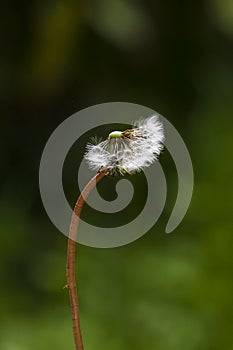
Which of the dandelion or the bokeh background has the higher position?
the bokeh background

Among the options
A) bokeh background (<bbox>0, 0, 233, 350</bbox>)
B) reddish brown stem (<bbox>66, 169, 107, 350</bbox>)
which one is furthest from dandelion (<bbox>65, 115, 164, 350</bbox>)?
bokeh background (<bbox>0, 0, 233, 350</bbox>)

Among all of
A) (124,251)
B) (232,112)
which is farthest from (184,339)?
(232,112)

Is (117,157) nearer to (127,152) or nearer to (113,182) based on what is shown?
(127,152)

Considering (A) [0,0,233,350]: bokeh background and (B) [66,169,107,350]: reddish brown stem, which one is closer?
(B) [66,169,107,350]: reddish brown stem

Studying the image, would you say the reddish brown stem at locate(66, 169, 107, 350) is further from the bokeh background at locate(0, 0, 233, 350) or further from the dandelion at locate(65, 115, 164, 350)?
the bokeh background at locate(0, 0, 233, 350)

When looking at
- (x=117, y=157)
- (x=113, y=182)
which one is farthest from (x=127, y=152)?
(x=113, y=182)

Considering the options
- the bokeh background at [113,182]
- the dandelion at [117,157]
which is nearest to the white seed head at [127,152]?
the dandelion at [117,157]
